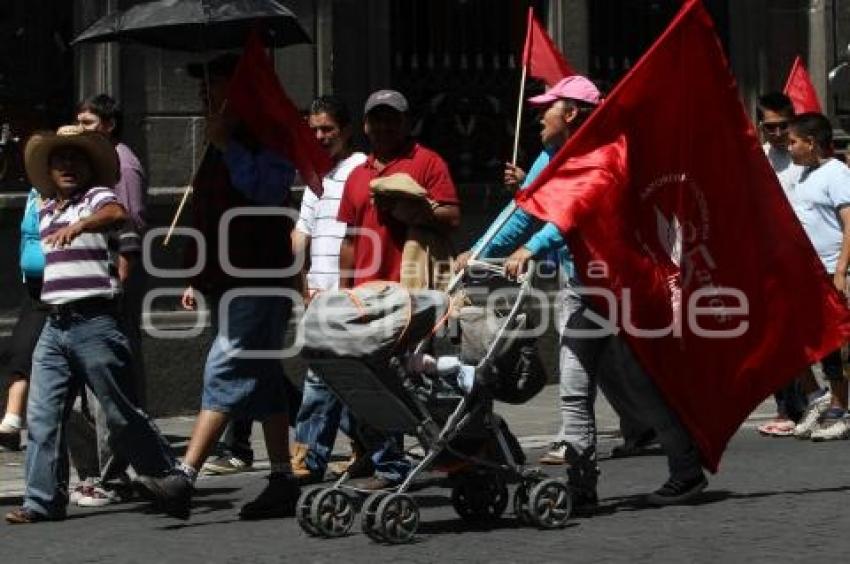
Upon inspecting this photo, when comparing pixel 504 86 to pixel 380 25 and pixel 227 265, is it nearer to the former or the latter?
pixel 380 25

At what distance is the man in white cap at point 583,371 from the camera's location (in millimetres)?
10000

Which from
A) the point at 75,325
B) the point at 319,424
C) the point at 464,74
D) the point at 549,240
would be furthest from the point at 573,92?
the point at 464,74

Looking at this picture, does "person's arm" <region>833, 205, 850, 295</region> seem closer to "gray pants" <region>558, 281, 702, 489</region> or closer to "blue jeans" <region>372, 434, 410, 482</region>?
"gray pants" <region>558, 281, 702, 489</region>

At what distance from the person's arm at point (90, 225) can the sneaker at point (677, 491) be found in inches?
96.3

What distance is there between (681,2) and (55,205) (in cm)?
866

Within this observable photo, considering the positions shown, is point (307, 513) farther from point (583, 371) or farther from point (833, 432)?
point (833, 432)

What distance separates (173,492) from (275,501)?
47 cm

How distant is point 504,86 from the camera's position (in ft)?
56.5

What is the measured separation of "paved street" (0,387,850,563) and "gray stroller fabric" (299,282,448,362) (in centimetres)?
72

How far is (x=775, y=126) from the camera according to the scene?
1338 cm

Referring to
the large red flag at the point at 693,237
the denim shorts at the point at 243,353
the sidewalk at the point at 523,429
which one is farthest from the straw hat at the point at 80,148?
the sidewalk at the point at 523,429

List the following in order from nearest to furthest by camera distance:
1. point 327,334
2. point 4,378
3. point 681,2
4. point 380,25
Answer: point 327,334 < point 4,378 < point 380,25 < point 681,2

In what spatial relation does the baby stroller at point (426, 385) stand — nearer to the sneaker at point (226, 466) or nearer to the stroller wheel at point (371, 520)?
the stroller wheel at point (371, 520)

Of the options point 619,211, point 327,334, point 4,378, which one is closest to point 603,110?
point 619,211
